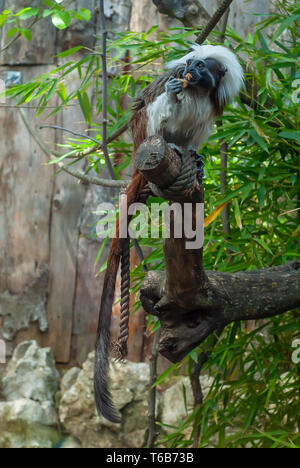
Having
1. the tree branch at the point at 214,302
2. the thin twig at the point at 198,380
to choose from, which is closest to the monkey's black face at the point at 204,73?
the tree branch at the point at 214,302

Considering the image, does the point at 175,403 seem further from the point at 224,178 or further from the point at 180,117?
the point at 180,117

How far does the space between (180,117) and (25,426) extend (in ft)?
5.62

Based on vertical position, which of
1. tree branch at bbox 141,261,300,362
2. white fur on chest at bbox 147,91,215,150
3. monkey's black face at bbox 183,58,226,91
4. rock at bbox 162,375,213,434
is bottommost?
rock at bbox 162,375,213,434

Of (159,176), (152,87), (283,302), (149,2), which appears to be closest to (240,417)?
(283,302)

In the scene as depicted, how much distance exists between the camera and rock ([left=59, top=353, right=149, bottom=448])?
99.0 inches

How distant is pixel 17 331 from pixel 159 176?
203cm

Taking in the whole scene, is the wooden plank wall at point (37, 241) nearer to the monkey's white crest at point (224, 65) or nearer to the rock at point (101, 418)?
the rock at point (101, 418)

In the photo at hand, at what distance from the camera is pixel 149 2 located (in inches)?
105

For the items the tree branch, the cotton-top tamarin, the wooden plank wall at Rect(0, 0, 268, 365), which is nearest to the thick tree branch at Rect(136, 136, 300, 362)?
the tree branch

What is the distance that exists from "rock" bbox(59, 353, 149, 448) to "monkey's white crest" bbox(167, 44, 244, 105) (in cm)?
151

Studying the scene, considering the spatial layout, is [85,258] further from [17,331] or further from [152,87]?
[152,87]

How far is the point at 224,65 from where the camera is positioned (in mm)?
1373

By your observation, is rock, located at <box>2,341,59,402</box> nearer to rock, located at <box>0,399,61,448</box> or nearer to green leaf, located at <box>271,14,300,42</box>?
rock, located at <box>0,399,61,448</box>

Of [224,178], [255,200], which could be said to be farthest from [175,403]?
[224,178]
